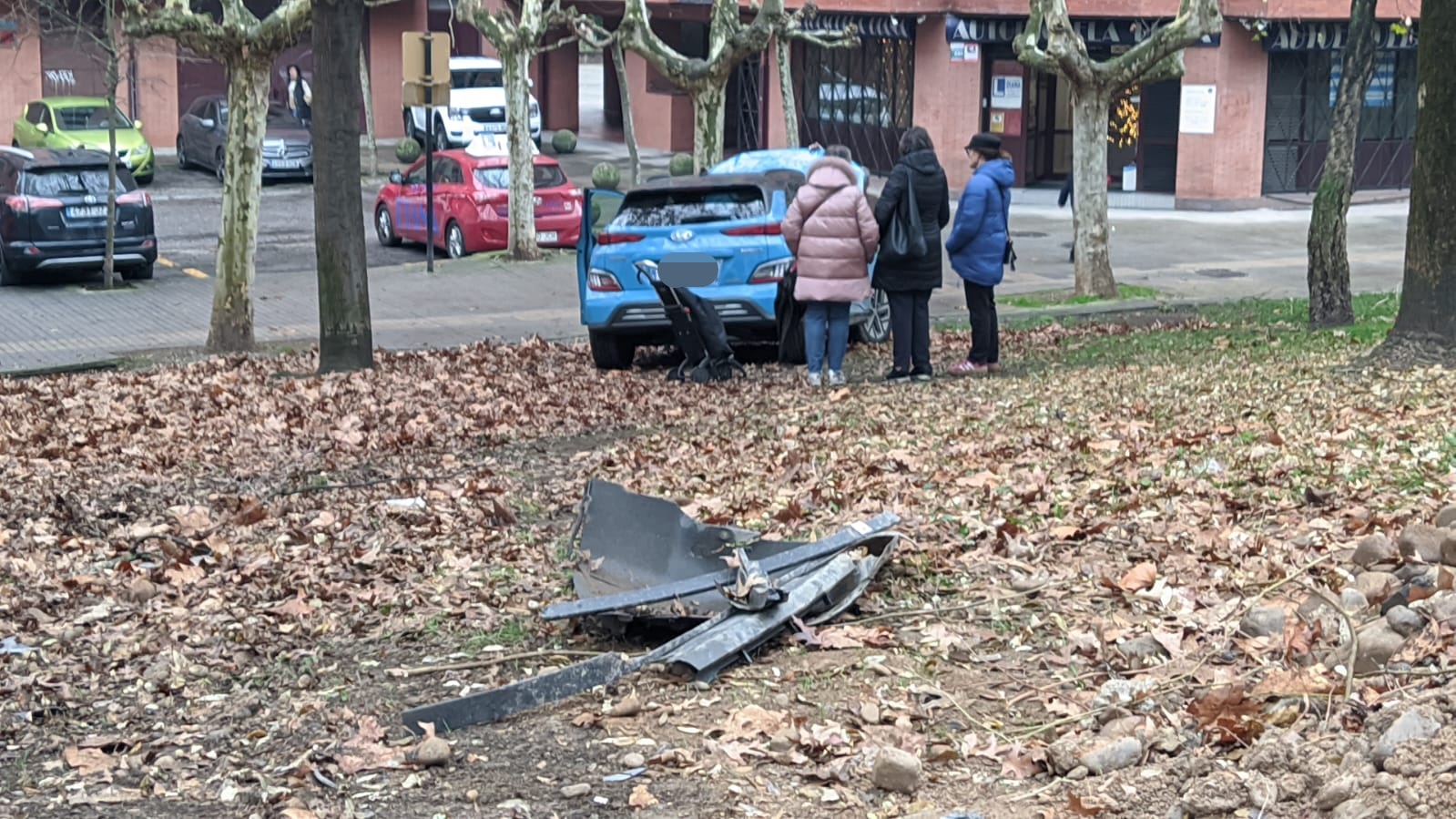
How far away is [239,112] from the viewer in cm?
1602

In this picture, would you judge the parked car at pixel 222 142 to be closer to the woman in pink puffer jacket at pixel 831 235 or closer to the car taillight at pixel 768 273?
the car taillight at pixel 768 273

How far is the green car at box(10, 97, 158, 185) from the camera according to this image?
32.9 meters

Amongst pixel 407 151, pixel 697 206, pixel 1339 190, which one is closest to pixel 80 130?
pixel 407 151

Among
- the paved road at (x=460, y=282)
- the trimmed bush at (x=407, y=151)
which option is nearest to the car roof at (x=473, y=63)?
the trimmed bush at (x=407, y=151)

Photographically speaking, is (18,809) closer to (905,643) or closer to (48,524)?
(905,643)

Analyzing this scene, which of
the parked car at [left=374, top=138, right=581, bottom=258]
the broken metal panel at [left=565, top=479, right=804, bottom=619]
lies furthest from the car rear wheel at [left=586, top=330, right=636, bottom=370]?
the parked car at [left=374, top=138, right=581, bottom=258]

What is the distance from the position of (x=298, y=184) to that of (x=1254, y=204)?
17524 millimetres

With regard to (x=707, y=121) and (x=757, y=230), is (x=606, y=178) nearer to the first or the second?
(x=707, y=121)

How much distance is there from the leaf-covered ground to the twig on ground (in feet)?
0.07

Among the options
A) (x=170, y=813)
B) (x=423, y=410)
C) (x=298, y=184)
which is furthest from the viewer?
(x=298, y=184)

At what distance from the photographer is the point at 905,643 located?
571cm

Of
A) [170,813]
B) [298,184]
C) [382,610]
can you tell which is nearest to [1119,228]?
[298,184]

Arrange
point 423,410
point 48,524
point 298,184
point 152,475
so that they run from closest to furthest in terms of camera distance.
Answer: point 48,524, point 152,475, point 423,410, point 298,184

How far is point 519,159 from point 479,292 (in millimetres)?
2858
